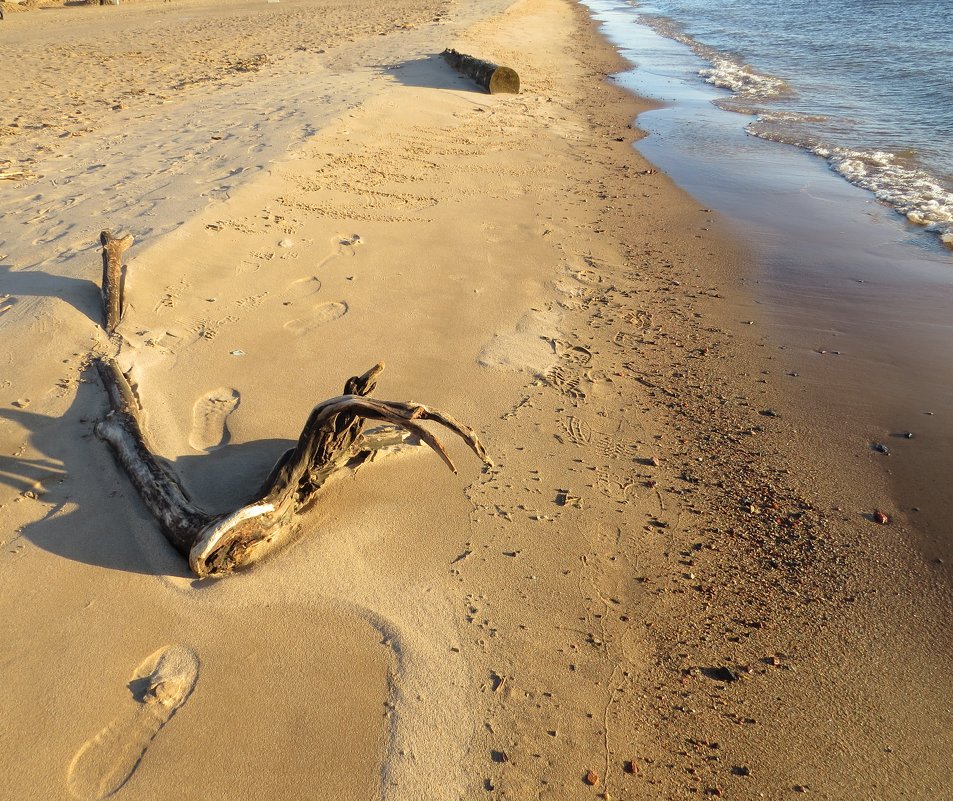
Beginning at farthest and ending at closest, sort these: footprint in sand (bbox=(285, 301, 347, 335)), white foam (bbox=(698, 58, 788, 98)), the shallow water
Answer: white foam (bbox=(698, 58, 788, 98)) → footprint in sand (bbox=(285, 301, 347, 335)) → the shallow water

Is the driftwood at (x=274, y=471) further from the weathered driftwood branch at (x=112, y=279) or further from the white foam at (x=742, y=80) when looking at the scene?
the white foam at (x=742, y=80)

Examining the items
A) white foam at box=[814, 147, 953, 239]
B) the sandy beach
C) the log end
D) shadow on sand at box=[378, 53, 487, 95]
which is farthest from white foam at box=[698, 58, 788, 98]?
the sandy beach

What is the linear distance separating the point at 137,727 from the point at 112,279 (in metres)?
3.13

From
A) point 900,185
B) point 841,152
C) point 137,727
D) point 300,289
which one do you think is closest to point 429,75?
point 841,152

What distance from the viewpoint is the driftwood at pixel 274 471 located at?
2809 millimetres

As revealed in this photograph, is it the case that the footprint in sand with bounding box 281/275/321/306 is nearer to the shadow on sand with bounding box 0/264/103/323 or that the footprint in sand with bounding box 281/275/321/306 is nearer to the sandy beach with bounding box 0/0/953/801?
the sandy beach with bounding box 0/0/953/801

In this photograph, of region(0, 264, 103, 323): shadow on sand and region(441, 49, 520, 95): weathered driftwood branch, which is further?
region(441, 49, 520, 95): weathered driftwood branch

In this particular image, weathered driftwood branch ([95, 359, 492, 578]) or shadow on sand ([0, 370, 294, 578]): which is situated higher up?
weathered driftwood branch ([95, 359, 492, 578])

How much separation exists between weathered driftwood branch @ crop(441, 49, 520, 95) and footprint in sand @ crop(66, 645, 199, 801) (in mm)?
10991

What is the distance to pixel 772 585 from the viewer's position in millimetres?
3092

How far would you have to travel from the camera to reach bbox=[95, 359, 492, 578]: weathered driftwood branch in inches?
110

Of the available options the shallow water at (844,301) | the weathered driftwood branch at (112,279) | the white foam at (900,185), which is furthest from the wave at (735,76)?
the weathered driftwood branch at (112,279)

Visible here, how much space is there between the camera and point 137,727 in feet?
7.77

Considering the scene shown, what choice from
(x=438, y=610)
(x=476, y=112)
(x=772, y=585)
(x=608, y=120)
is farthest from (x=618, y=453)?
(x=608, y=120)
